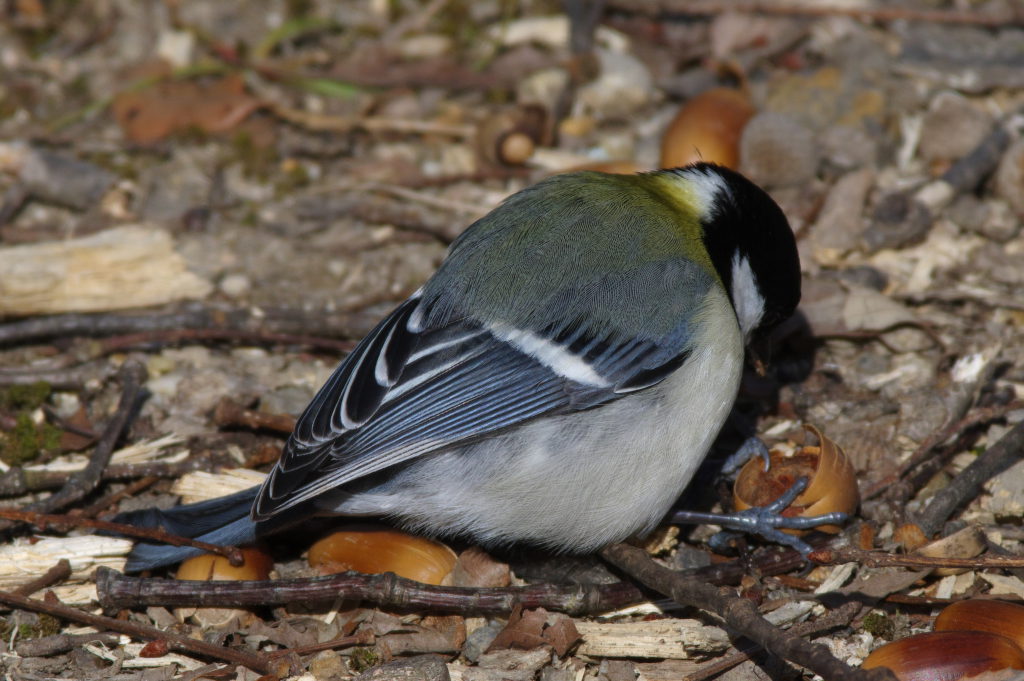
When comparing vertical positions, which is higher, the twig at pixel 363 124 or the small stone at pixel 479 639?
the twig at pixel 363 124

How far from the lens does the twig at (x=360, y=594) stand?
2.81 meters

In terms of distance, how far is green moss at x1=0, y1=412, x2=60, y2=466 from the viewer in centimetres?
346

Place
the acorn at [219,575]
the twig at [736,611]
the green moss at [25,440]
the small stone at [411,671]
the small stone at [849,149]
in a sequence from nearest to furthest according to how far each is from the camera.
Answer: the twig at [736,611] < the small stone at [411,671] < the acorn at [219,575] < the green moss at [25,440] < the small stone at [849,149]

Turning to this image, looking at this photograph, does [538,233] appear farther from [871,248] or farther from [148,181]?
[148,181]

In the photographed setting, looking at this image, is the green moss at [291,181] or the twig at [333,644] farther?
the green moss at [291,181]

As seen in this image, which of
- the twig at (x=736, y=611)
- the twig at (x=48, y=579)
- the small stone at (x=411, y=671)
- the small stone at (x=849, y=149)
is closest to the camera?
the twig at (x=736, y=611)

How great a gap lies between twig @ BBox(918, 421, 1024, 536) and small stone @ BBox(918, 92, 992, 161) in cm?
180

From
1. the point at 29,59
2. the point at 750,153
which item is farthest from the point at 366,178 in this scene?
the point at 29,59

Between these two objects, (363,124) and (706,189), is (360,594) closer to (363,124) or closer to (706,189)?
(706,189)

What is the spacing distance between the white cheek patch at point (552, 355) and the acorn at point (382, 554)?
0.67 meters

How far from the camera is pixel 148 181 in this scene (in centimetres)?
477

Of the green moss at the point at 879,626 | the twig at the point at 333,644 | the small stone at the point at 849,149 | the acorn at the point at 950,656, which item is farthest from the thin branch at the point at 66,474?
the small stone at the point at 849,149

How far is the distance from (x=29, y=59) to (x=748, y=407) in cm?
414

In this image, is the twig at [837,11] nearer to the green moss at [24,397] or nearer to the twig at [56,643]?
the green moss at [24,397]
